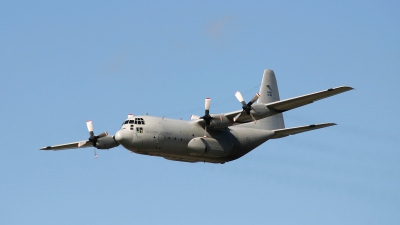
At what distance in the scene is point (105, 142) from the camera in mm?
41969

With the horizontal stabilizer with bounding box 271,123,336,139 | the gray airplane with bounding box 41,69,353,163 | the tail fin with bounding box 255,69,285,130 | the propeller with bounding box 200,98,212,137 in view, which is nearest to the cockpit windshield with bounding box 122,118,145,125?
the gray airplane with bounding box 41,69,353,163

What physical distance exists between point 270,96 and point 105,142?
1027 centimetres

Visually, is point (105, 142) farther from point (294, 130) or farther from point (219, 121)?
point (294, 130)

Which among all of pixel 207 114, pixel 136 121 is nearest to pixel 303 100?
pixel 207 114

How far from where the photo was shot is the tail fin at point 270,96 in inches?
1720

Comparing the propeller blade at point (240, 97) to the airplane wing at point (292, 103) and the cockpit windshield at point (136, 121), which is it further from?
the cockpit windshield at point (136, 121)

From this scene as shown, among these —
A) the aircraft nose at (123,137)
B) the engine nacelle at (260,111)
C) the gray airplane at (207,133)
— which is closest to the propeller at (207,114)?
the gray airplane at (207,133)

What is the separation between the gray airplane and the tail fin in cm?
26

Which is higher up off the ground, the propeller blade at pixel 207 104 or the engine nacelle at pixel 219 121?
the propeller blade at pixel 207 104

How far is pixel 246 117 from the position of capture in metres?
39.6

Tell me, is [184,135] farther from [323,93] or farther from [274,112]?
[323,93]

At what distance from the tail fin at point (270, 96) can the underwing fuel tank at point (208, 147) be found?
3883 mm

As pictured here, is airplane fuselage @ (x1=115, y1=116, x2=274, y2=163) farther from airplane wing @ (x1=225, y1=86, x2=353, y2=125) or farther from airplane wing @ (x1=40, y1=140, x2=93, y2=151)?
airplane wing @ (x1=40, y1=140, x2=93, y2=151)

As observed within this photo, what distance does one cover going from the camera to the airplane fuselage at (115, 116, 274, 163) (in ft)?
125
